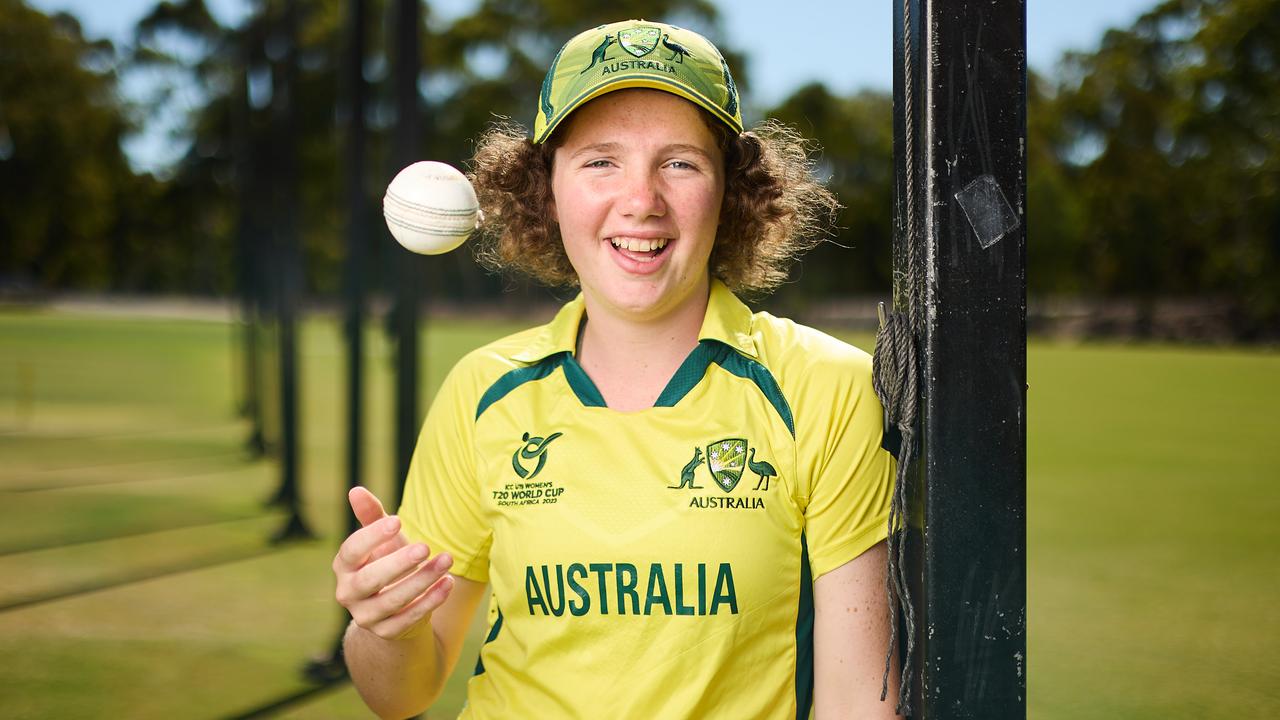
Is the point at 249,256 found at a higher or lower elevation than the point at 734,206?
higher

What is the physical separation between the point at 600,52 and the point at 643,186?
23 cm

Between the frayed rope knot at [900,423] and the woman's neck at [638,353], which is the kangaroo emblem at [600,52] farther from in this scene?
the frayed rope knot at [900,423]

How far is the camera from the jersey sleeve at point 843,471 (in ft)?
5.52

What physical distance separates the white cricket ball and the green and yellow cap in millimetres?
200

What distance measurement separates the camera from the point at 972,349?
1.33m

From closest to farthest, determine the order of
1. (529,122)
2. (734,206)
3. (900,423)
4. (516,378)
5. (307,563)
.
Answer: (900,423)
(516,378)
(734,206)
(307,563)
(529,122)

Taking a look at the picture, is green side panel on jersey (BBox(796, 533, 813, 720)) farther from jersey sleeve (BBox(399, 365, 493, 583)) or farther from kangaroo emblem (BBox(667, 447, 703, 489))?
jersey sleeve (BBox(399, 365, 493, 583))

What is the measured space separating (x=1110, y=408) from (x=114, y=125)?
37.2 meters

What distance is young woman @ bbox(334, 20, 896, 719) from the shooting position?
1.68m

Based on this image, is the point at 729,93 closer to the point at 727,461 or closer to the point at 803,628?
the point at 727,461

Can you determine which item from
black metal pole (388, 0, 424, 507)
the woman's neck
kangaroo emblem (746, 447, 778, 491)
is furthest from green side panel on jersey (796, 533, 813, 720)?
black metal pole (388, 0, 424, 507)

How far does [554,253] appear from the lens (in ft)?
7.27

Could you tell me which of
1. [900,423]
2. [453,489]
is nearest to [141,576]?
[453,489]

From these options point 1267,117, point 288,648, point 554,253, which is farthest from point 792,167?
point 1267,117
